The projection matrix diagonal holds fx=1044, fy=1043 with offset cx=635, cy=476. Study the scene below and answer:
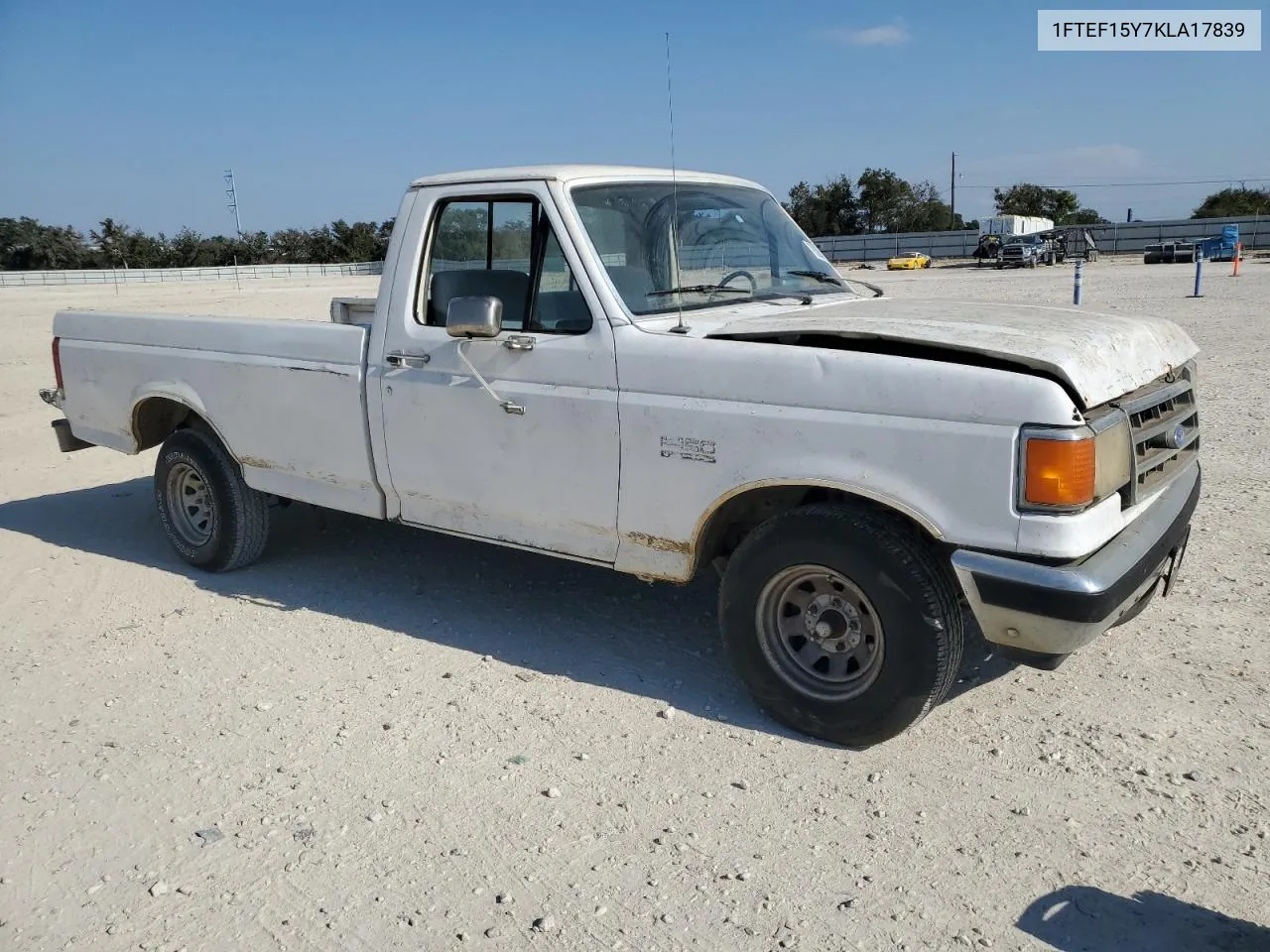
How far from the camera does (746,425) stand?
376 cm

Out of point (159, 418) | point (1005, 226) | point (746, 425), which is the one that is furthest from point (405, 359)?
point (1005, 226)

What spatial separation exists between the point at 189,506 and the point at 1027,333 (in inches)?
187

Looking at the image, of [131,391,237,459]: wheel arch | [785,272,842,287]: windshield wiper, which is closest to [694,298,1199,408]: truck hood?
[785,272,842,287]: windshield wiper

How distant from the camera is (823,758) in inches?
148

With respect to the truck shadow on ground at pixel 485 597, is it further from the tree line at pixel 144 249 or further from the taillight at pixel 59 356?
the tree line at pixel 144 249

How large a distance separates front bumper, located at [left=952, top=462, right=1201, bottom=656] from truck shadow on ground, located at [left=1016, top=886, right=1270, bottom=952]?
77 centimetres

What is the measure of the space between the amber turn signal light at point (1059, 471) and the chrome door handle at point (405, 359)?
8.58 feet

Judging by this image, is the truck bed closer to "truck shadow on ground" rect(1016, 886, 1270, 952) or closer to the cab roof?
the cab roof

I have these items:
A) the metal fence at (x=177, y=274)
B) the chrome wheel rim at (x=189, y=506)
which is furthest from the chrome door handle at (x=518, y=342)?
the metal fence at (x=177, y=274)

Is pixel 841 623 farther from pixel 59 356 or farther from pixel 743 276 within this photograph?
pixel 59 356

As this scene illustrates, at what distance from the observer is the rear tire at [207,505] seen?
5801 millimetres

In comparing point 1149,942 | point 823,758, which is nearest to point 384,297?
point 823,758

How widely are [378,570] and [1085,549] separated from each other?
3.98 m

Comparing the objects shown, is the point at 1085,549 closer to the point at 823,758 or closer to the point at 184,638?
the point at 823,758
